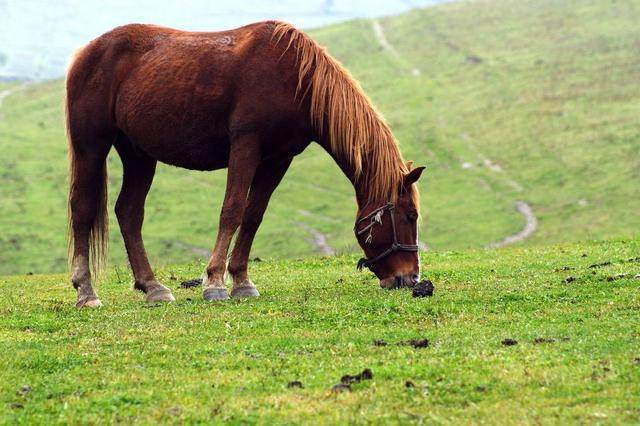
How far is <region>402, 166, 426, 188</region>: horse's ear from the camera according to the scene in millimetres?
14332

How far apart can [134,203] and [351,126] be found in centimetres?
435

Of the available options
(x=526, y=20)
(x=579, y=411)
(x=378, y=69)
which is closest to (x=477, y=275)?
(x=579, y=411)

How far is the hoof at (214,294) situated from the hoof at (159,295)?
0.83 metres

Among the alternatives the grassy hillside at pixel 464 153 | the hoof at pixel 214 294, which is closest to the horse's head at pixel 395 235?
the hoof at pixel 214 294

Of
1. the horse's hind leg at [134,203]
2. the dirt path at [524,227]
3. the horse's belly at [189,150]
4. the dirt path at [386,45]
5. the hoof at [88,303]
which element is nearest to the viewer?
the hoof at [88,303]

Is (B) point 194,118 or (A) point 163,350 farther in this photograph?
(B) point 194,118

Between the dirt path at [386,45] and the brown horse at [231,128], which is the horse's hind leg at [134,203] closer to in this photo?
the brown horse at [231,128]

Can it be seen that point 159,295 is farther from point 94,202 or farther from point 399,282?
point 399,282

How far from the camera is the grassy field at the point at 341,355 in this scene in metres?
8.16

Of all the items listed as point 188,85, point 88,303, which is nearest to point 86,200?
point 88,303

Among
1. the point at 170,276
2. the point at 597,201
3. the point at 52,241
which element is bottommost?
the point at 52,241

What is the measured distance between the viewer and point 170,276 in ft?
66.7

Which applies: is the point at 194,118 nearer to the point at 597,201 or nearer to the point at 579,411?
the point at 579,411

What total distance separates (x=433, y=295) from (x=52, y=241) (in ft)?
185
